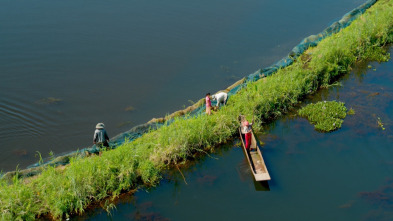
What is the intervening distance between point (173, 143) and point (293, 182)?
3105 millimetres

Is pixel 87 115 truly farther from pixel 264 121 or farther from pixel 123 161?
pixel 264 121

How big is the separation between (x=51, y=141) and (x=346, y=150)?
8050 millimetres

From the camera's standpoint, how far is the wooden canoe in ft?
30.5

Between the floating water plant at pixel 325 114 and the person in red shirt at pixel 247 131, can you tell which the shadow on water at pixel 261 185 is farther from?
the floating water plant at pixel 325 114

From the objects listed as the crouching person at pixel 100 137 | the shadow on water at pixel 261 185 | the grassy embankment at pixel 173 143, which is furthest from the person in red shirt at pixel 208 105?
the crouching person at pixel 100 137

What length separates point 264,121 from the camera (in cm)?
1191

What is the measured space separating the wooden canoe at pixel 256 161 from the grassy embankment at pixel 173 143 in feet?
2.20

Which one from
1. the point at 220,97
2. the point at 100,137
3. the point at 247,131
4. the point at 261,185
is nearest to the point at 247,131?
the point at 247,131

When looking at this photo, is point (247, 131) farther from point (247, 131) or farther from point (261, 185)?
point (261, 185)

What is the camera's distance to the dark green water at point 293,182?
8.92 meters

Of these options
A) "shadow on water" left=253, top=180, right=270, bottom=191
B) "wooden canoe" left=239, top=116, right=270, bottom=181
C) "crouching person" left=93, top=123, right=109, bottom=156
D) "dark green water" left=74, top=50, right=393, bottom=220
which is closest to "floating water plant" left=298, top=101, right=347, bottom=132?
"dark green water" left=74, top=50, right=393, bottom=220

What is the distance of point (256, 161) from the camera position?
33.4 feet

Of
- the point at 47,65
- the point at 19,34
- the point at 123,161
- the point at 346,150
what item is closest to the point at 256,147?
the point at 346,150

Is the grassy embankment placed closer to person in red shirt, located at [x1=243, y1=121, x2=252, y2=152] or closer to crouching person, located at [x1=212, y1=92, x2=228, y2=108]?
crouching person, located at [x1=212, y1=92, x2=228, y2=108]
